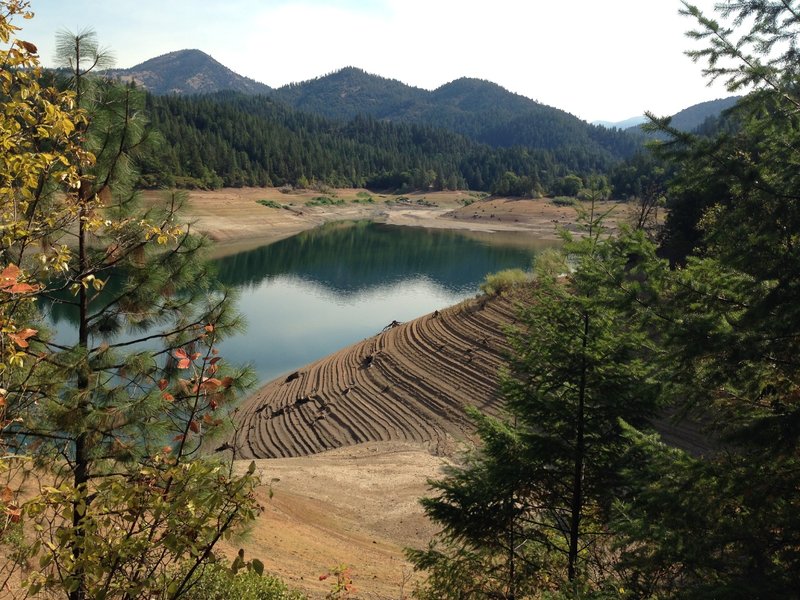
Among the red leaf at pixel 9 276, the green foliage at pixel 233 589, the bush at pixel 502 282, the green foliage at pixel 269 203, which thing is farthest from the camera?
the green foliage at pixel 269 203

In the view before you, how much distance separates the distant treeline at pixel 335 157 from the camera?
9362cm

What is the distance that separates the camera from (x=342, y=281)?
47812mm

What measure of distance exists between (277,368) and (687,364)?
22.9 meters

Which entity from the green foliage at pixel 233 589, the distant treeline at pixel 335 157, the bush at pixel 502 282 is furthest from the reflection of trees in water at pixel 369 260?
the green foliage at pixel 233 589

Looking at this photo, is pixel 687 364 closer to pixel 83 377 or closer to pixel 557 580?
pixel 557 580

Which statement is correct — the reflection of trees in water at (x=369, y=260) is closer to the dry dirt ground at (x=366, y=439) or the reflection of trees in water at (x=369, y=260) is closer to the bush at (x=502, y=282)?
the bush at (x=502, y=282)

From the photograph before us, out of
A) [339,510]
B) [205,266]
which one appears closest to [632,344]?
[205,266]

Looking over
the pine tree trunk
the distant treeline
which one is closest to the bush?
the pine tree trunk

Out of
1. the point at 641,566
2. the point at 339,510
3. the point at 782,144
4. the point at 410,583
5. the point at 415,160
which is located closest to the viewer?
the point at 782,144

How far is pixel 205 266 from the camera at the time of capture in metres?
6.12

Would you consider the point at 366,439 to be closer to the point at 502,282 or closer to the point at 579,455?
the point at 579,455

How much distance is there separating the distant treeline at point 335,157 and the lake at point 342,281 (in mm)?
24964

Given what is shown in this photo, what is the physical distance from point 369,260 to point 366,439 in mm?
40781

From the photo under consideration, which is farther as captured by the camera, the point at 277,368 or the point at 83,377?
the point at 277,368
